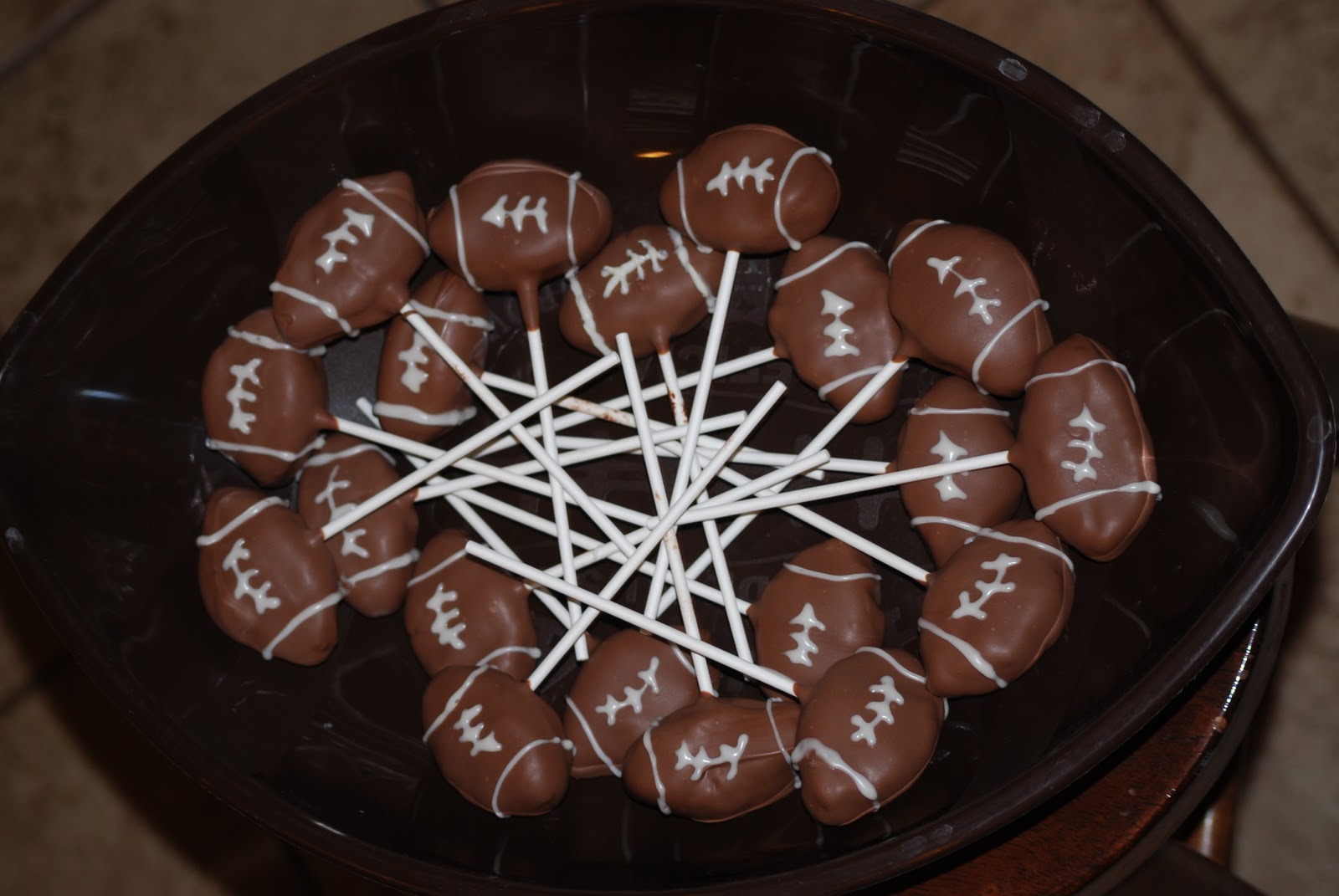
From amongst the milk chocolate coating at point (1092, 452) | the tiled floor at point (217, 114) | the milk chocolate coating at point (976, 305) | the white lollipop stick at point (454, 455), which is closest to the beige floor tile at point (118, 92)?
the tiled floor at point (217, 114)

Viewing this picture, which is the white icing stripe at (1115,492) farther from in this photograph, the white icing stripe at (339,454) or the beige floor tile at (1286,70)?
the beige floor tile at (1286,70)

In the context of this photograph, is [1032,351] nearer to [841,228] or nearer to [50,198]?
[841,228]

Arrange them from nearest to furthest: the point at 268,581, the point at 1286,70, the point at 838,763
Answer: the point at 838,763 < the point at 268,581 < the point at 1286,70

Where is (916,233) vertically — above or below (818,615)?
above

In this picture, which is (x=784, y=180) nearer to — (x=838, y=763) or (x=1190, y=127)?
(x=838, y=763)

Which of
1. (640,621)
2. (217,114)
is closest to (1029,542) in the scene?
(640,621)

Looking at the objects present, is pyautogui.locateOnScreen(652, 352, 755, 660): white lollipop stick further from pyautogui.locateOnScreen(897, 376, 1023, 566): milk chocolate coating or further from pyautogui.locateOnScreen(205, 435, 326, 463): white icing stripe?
pyautogui.locateOnScreen(205, 435, 326, 463): white icing stripe

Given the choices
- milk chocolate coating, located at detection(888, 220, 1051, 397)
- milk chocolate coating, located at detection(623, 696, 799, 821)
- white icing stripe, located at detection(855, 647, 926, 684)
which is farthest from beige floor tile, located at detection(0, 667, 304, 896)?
milk chocolate coating, located at detection(888, 220, 1051, 397)

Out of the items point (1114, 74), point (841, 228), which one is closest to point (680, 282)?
point (841, 228)
